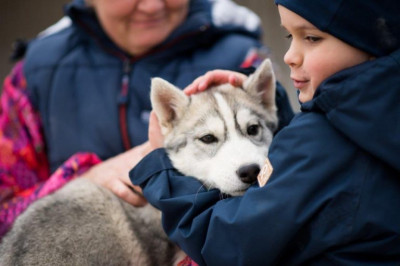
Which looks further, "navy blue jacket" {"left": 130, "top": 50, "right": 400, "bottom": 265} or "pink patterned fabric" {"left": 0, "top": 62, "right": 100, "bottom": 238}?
"pink patterned fabric" {"left": 0, "top": 62, "right": 100, "bottom": 238}

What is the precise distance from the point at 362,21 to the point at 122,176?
1.81 m

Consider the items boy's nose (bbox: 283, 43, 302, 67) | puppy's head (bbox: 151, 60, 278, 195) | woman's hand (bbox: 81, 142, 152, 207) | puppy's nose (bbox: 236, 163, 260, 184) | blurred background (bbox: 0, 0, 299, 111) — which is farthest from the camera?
blurred background (bbox: 0, 0, 299, 111)

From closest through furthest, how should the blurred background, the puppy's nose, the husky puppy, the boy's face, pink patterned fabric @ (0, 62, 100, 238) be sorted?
the boy's face, the puppy's nose, the husky puppy, pink patterned fabric @ (0, 62, 100, 238), the blurred background

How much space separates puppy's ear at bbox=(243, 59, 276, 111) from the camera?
2.84 metres

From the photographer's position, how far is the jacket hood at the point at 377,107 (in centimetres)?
164

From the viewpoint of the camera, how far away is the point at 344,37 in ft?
5.65

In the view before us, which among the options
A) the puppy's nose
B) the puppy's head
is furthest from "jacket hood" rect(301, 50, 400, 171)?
the puppy's head

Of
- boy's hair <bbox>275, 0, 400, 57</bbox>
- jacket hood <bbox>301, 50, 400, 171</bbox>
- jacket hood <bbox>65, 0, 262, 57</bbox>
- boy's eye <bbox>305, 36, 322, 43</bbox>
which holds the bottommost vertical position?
jacket hood <bbox>65, 0, 262, 57</bbox>

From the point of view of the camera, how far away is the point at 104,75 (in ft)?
11.5

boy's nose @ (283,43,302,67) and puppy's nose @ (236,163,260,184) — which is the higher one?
boy's nose @ (283,43,302,67)

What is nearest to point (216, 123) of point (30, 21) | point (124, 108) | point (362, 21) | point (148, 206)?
point (148, 206)

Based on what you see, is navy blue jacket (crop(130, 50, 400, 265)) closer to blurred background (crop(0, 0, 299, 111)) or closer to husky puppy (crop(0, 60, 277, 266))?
husky puppy (crop(0, 60, 277, 266))

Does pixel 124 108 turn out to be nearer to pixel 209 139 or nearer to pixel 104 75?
pixel 104 75

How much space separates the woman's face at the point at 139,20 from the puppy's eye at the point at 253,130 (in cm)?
109
